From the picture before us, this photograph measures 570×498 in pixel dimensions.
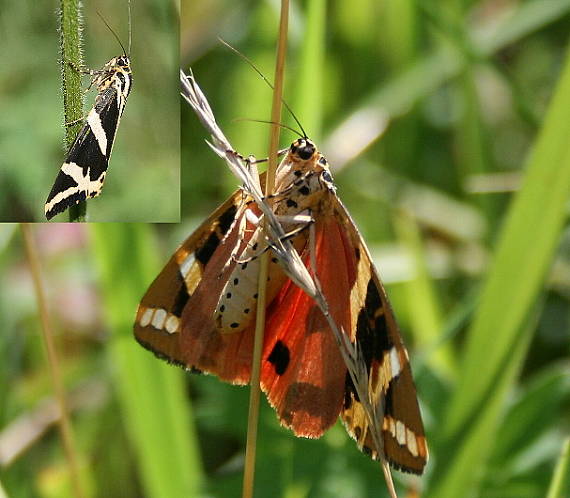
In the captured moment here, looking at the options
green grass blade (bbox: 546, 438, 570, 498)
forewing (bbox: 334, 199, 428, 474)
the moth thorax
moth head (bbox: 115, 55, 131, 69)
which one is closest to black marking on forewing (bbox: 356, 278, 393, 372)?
forewing (bbox: 334, 199, 428, 474)

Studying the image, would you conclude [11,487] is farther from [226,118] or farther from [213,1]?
[213,1]

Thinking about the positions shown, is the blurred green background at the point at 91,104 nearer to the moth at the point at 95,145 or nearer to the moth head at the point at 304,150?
the moth at the point at 95,145

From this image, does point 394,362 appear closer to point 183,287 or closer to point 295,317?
point 295,317

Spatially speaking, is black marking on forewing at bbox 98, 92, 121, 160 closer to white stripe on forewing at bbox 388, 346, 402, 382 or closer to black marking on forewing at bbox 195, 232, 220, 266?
black marking on forewing at bbox 195, 232, 220, 266

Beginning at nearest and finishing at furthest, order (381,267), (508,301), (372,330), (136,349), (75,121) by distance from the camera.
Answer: (75,121), (372,330), (508,301), (136,349), (381,267)

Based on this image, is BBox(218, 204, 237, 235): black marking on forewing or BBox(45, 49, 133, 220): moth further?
BBox(218, 204, 237, 235): black marking on forewing

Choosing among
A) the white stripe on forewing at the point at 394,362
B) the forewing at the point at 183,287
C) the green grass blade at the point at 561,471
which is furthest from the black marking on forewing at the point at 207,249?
the green grass blade at the point at 561,471

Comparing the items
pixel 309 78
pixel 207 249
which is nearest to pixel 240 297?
pixel 207 249
